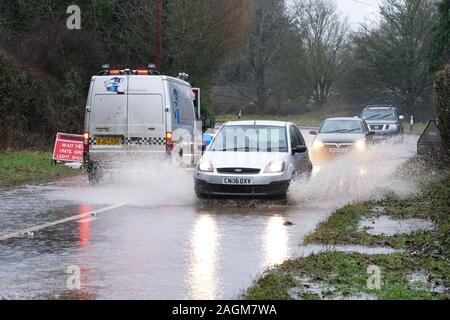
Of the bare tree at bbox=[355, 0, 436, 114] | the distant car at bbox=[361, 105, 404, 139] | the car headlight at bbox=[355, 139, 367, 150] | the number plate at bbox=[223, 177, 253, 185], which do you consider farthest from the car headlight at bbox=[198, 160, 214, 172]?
the bare tree at bbox=[355, 0, 436, 114]

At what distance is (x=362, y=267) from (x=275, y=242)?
2383 millimetres

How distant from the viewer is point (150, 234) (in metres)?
12.0

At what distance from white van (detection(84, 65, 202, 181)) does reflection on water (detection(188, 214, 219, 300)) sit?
547 cm

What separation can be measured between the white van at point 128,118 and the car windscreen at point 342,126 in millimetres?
10937

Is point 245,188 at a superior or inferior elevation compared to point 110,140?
inferior

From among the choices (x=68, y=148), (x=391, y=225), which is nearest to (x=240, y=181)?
(x=391, y=225)

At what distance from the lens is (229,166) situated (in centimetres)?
1578

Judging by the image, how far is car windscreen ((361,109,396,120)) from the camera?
44328mm

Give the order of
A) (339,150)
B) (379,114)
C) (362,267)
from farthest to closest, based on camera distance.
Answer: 1. (379,114)
2. (339,150)
3. (362,267)

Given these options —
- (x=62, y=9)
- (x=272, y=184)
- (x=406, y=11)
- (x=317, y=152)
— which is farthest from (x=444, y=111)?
(x=406, y=11)

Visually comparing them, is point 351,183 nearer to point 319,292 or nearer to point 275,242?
point 275,242

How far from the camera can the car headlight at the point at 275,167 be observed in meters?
15.8

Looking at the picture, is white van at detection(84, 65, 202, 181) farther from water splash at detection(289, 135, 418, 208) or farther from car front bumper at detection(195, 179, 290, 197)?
water splash at detection(289, 135, 418, 208)

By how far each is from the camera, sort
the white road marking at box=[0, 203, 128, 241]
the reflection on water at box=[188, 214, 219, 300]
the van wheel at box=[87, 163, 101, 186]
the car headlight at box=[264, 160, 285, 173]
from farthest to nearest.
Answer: the van wheel at box=[87, 163, 101, 186], the car headlight at box=[264, 160, 285, 173], the white road marking at box=[0, 203, 128, 241], the reflection on water at box=[188, 214, 219, 300]
